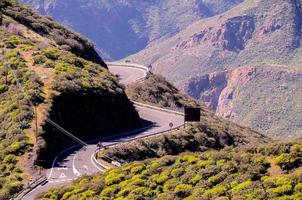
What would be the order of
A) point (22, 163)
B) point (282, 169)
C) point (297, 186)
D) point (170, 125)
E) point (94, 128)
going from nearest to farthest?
point (297, 186), point (282, 169), point (22, 163), point (94, 128), point (170, 125)

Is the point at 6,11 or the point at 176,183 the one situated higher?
the point at 6,11

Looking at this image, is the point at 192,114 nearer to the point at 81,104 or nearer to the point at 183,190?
the point at 81,104

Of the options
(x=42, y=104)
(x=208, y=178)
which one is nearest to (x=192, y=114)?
(x=42, y=104)

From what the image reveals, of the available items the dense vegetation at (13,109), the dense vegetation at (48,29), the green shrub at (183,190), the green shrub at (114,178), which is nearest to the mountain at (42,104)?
the dense vegetation at (13,109)

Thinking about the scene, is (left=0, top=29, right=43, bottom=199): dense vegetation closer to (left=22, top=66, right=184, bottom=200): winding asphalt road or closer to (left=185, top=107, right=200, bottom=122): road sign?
(left=22, top=66, right=184, bottom=200): winding asphalt road

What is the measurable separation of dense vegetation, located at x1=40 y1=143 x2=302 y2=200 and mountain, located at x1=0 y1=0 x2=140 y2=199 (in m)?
8.46

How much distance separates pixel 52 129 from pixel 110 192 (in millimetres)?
20267

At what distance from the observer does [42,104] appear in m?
54.7

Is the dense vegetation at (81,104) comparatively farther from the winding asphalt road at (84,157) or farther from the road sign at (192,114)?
the road sign at (192,114)

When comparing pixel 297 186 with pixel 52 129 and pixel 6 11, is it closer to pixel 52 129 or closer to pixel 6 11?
pixel 52 129

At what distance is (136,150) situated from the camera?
5419cm

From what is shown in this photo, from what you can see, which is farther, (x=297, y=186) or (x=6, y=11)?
(x=6, y=11)

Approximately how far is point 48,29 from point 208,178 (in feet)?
205

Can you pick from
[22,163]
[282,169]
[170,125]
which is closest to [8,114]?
[22,163]
